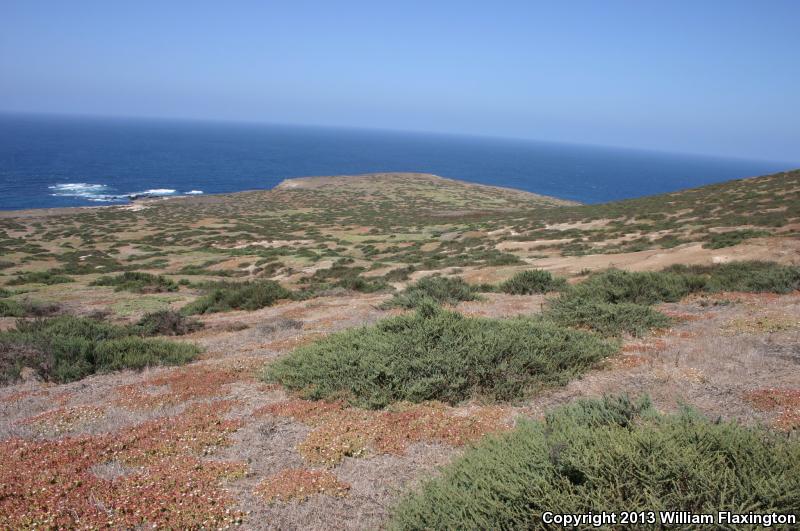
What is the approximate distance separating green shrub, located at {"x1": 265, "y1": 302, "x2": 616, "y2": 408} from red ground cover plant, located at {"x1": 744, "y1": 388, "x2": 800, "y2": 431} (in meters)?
2.40

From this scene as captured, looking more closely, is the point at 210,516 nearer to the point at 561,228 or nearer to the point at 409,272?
the point at 409,272

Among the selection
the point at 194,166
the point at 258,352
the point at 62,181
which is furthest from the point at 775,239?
the point at 194,166

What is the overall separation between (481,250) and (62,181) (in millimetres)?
112959

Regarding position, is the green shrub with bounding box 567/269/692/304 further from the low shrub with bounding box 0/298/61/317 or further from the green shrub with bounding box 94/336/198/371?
Result: the low shrub with bounding box 0/298/61/317

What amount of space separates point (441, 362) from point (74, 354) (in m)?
8.28

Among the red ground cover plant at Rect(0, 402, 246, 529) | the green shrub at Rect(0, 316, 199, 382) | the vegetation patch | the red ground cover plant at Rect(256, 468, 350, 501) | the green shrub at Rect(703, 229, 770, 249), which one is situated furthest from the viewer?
the green shrub at Rect(703, 229, 770, 249)

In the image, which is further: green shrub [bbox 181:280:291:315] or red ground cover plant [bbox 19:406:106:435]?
green shrub [bbox 181:280:291:315]

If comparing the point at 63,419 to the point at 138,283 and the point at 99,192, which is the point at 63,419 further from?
the point at 99,192

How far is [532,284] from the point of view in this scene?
55.0ft

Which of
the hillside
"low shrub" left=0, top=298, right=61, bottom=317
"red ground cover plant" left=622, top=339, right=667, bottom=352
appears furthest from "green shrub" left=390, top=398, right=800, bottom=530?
"low shrub" left=0, top=298, right=61, bottom=317

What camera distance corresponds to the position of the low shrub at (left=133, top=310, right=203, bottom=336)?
1405cm

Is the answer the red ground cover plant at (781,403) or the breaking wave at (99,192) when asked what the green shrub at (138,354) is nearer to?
the red ground cover plant at (781,403)

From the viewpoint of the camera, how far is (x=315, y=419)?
22.6 feet

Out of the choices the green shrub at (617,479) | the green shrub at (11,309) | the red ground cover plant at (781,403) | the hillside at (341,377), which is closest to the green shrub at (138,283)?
the hillside at (341,377)
